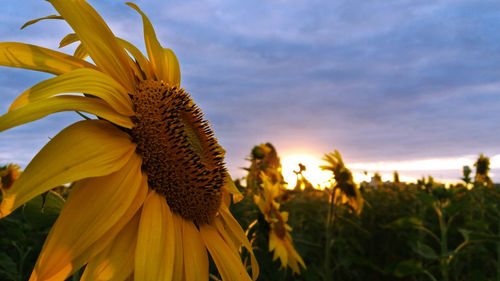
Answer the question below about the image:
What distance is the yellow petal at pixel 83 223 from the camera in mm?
939

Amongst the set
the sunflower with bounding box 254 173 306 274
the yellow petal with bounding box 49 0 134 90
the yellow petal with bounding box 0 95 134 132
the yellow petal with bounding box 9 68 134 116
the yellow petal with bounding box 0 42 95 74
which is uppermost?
the yellow petal with bounding box 49 0 134 90

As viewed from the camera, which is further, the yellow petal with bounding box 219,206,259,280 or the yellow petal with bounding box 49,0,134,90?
the yellow petal with bounding box 219,206,259,280

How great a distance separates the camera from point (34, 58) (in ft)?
3.51

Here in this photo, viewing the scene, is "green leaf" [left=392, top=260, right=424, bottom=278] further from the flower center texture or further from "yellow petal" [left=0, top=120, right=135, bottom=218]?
"yellow petal" [left=0, top=120, right=135, bottom=218]

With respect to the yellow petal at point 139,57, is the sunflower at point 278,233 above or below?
below

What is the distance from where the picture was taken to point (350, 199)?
18.3 ft

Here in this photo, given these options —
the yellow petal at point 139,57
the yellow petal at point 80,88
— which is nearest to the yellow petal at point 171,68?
the yellow petal at point 139,57

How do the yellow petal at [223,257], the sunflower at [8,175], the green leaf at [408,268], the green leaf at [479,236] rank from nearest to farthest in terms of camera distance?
the yellow petal at [223,257] → the green leaf at [479,236] → the green leaf at [408,268] → the sunflower at [8,175]

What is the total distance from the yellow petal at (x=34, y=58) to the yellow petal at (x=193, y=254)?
65 centimetres

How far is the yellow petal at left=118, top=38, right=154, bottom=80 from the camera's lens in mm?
1456

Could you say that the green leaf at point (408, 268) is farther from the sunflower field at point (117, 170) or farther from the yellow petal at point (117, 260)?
the yellow petal at point (117, 260)

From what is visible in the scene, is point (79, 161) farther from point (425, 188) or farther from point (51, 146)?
point (425, 188)

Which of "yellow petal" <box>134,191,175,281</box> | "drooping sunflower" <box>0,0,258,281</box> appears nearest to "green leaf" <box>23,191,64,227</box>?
"drooping sunflower" <box>0,0,258,281</box>

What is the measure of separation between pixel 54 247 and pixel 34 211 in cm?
23
